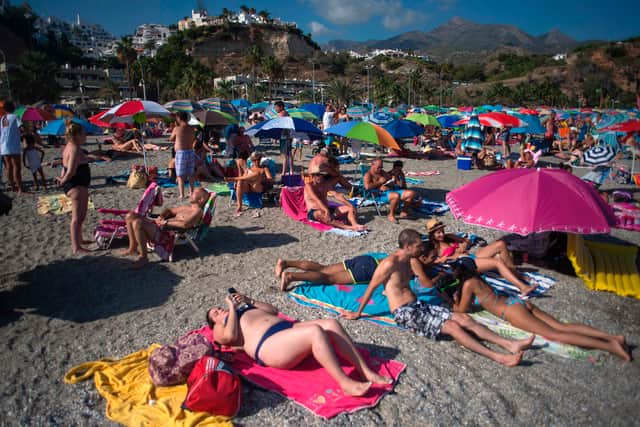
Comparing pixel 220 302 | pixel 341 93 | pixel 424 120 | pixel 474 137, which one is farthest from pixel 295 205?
pixel 341 93

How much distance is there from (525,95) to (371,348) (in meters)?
63.7

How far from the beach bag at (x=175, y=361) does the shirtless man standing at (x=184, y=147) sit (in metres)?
5.12

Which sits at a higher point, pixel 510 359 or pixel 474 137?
pixel 474 137

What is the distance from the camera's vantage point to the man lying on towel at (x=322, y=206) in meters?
6.60

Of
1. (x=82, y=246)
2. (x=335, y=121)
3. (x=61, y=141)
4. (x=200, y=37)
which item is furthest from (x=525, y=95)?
(x=200, y=37)

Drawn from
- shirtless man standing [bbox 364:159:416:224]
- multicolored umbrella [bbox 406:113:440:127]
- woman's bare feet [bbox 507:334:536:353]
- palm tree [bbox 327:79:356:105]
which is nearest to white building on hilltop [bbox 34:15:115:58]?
palm tree [bbox 327:79:356:105]

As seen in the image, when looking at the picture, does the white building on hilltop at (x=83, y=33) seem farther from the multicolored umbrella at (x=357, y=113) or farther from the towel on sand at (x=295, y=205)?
the towel on sand at (x=295, y=205)

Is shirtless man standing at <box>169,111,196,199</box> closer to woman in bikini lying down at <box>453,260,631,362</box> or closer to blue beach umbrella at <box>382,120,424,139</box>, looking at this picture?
blue beach umbrella at <box>382,120,424,139</box>

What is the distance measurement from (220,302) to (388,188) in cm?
461

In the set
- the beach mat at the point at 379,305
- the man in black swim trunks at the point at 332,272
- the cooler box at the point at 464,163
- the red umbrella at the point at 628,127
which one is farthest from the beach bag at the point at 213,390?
the cooler box at the point at 464,163

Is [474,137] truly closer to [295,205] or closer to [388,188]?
[388,188]

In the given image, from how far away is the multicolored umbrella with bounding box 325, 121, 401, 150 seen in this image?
23.0 feet

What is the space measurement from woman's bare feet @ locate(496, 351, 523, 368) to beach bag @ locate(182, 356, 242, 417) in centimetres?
203

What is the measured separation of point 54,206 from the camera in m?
7.19
